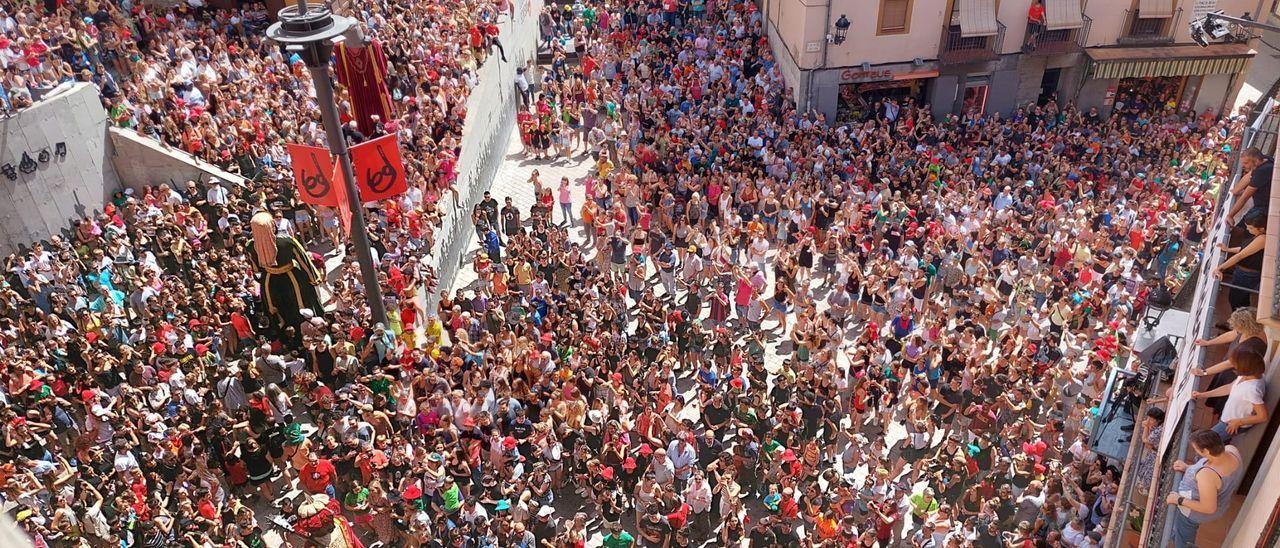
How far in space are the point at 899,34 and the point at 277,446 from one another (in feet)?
62.8

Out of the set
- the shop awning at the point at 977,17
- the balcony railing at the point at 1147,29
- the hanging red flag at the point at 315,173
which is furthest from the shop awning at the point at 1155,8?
the hanging red flag at the point at 315,173

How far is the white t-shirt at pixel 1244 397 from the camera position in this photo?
690 centimetres

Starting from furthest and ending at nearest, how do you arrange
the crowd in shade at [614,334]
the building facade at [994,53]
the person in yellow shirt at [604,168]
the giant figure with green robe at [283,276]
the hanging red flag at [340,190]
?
the building facade at [994,53], the person in yellow shirt at [604,168], the giant figure with green robe at [283,276], the hanging red flag at [340,190], the crowd in shade at [614,334]

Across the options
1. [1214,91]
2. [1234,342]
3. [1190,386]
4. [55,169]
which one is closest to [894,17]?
[1214,91]

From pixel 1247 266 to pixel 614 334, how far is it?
8.46 metres

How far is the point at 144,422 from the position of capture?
1187 centimetres

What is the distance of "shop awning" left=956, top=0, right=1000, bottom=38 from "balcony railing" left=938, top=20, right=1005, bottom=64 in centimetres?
24

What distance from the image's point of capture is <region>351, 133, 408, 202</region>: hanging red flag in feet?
41.3

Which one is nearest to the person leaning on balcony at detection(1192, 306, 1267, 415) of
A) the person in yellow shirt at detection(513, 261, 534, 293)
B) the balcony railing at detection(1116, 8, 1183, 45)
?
the person in yellow shirt at detection(513, 261, 534, 293)

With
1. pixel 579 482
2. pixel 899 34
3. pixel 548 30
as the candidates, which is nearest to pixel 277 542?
pixel 579 482

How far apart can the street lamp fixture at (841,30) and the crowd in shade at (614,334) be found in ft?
6.85

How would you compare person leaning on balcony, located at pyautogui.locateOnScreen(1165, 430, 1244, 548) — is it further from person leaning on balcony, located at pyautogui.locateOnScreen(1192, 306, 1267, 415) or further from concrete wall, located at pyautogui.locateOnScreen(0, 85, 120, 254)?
concrete wall, located at pyautogui.locateOnScreen(0, 85, 120, 254)

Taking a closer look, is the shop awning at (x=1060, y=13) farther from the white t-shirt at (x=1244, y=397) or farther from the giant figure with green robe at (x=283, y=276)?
the giant figure with green robe at (x=283, y=276)

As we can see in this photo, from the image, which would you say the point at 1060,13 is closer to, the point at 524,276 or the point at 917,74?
the point at 917,74
